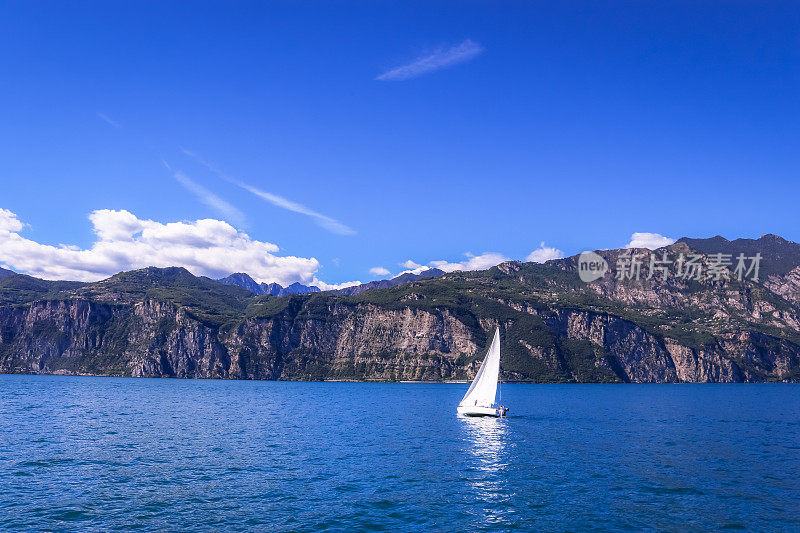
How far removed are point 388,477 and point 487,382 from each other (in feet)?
202

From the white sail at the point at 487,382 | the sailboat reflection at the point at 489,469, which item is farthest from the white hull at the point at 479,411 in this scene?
the sailboat reflection at the point at 489,469

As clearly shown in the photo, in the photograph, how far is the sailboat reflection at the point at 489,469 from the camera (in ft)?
145

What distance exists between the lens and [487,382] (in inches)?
4481

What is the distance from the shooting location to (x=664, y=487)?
52219 mm

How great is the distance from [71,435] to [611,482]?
72.2m

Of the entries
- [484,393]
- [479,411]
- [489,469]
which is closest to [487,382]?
[484,393]

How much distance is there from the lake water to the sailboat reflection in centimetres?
28

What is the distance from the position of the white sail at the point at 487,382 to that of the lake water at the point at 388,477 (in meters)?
12.0

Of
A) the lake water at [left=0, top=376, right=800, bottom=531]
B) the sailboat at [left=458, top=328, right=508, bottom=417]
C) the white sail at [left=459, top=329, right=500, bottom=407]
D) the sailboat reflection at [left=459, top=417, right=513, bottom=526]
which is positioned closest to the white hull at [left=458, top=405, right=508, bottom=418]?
the sailboat at [left=458, top=328, right=508, bottom=417]

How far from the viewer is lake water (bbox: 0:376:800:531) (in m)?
41.0

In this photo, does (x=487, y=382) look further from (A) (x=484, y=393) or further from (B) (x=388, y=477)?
(B) (x=388, y=477)

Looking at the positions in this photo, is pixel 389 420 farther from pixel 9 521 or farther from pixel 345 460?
pixel 9 521

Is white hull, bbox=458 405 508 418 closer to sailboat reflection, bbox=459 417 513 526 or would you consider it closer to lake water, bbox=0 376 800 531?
sailboat reflection, bbox=459 417 513 526

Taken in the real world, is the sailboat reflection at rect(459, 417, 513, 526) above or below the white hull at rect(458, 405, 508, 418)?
below
